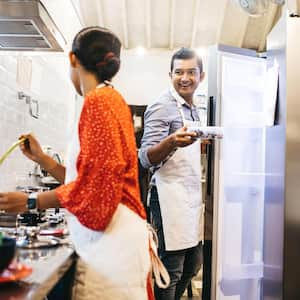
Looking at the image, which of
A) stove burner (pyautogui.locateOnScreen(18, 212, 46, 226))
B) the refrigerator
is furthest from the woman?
the refrigerator

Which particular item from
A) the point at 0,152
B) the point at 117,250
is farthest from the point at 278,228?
the point at 0,152

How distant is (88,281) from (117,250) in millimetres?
127

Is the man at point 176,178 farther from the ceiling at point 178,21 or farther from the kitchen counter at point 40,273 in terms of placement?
the ceiling at point 178,21

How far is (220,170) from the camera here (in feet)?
7.98

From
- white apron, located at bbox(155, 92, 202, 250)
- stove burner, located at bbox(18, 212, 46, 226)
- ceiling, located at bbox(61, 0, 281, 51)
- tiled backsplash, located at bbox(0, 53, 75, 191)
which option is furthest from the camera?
ceiling, located at bbox(61, 0, 281, 51)

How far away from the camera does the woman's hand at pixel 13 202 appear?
123 centimetres

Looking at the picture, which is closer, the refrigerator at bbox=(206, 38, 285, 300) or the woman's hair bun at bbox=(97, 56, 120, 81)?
the woman's hair bun at bbox=(97, 56, 120, 81)

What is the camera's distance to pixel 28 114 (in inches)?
104

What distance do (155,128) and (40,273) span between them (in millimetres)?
1297

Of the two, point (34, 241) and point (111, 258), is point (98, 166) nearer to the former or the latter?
point (111, 258)

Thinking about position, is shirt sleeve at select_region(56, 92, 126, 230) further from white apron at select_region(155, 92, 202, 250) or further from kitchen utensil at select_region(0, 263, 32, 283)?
white apron at select_region(155, 92, 202, 250)

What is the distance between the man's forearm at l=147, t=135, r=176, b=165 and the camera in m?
2.03

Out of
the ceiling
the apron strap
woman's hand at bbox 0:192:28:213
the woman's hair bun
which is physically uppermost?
the ceiling

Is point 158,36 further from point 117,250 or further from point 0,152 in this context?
point 117,250
